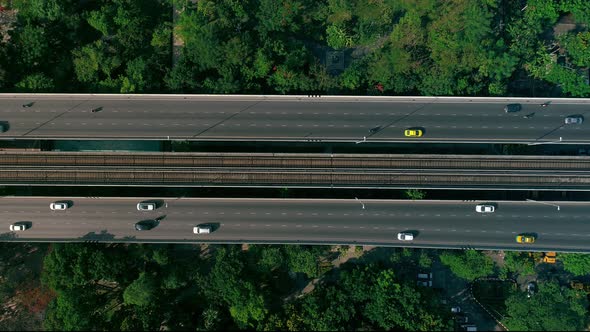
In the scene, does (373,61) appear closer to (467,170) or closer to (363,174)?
(363,174)

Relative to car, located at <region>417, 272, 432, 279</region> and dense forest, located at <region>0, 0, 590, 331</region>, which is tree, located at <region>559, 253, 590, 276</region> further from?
car, located at <region>417, 272, 432, 279</region>

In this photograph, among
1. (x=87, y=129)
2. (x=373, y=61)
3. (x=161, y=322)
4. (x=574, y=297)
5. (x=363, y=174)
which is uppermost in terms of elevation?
(x=373, y=61)

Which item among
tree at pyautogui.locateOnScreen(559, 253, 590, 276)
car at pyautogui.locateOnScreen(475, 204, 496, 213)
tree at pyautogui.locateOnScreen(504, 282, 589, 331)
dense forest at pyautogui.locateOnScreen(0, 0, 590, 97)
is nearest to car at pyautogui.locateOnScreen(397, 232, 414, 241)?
car at pyautogui.locateOnScreen(475, 204, 496, 213)

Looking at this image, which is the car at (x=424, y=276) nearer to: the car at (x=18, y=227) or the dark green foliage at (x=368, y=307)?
the dark green foliage at (x=368, y=307)

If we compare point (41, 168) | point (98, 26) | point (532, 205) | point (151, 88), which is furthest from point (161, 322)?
point (532, 205)

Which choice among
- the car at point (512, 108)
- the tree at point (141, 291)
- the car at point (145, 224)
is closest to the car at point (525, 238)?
the car at point (512, 108)

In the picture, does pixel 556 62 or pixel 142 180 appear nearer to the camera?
pixel 142 180

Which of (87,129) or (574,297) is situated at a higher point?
(87,129)

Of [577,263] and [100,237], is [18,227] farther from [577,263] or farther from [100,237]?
[577,263]

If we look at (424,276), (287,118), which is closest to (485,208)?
(424,276)
